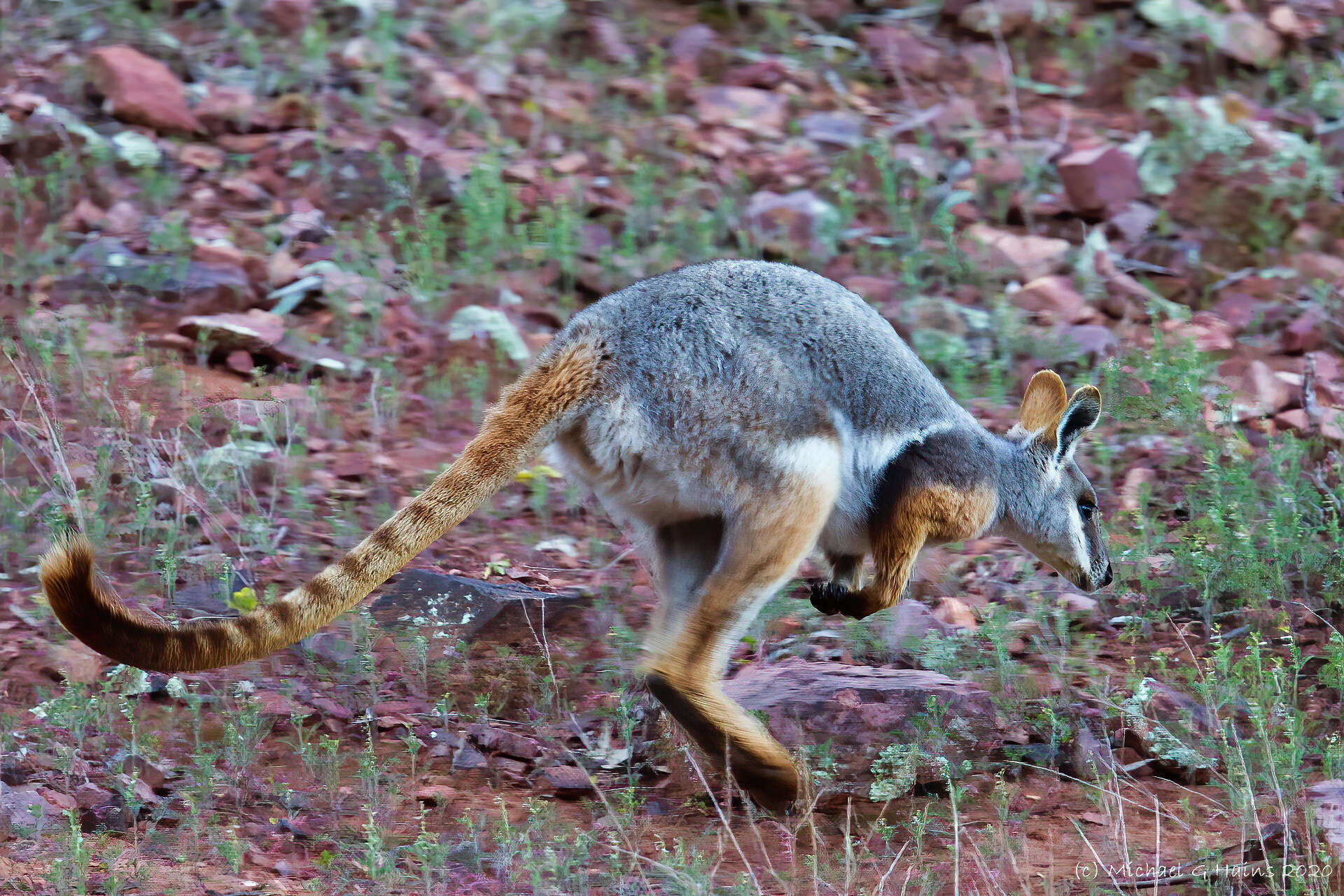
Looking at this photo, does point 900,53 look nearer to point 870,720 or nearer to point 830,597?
point 830,597

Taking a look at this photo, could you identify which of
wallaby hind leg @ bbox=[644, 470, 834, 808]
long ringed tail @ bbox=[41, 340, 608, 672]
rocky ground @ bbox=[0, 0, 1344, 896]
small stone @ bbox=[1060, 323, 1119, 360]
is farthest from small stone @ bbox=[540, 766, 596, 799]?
small stone @ bbox=[1060, 323, 1119, 360]

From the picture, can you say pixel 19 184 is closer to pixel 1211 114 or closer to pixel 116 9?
pixel 116 9

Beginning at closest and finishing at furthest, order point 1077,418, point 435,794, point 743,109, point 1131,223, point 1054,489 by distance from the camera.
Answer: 1. point 435,794
2. point 1077,418
3. point 1054,489
4. point 1131,223
5. point 743,109

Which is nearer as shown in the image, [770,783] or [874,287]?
[770,783]

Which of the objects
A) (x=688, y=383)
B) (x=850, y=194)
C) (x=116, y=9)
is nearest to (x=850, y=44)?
(x=850, y=194)

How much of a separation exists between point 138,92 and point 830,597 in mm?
6426

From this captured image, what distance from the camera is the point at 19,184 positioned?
8461mm

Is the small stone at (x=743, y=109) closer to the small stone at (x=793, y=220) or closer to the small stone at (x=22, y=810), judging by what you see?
the small stone at (x=793, y=220)

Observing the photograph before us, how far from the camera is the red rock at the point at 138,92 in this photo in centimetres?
942

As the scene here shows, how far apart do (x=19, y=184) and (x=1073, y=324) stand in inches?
248

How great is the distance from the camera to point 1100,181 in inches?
376

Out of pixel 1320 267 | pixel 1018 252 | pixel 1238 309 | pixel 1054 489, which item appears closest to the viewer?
pixel 1054 489

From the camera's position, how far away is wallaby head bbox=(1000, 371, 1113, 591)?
571 centimetres

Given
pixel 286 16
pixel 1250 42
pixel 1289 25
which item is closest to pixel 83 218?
pixel 286 16
